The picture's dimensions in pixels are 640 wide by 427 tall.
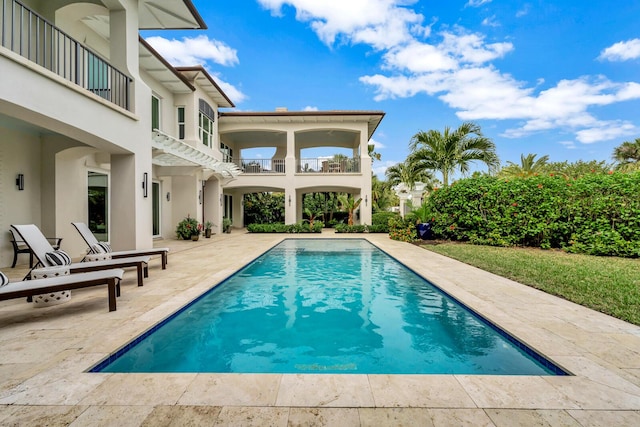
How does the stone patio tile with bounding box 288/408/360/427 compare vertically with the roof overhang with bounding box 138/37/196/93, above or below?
below

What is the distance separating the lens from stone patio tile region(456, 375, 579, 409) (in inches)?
98.5

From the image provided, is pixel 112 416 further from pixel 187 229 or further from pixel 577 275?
pixel 187 229

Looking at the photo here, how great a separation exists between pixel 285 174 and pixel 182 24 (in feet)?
41.3

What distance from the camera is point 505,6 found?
712 inches

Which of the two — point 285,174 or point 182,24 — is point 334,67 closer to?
point 285,174

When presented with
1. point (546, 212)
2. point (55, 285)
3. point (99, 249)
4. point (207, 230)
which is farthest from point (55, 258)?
point (546, 212)

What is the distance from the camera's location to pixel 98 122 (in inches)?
274

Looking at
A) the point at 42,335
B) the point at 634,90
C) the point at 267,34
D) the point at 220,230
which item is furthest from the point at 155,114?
the point at 634,90

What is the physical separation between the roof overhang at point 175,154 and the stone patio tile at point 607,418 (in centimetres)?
1125

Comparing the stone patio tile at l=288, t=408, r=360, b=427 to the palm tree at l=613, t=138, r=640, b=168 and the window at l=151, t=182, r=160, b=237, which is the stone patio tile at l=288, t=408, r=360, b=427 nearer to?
the window at l=151, t=182, r=160, b=237

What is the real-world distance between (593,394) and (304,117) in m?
19.8

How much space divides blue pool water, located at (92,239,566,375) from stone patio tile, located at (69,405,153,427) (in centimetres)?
85

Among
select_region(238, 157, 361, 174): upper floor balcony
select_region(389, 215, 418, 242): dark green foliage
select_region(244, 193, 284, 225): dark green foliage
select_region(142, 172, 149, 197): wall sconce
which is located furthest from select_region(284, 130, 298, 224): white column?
select_region(142, 172, 149, 197): wall sconce

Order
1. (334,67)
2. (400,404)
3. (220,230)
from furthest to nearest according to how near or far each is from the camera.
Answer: (334,67), (220,230), (400,404)
